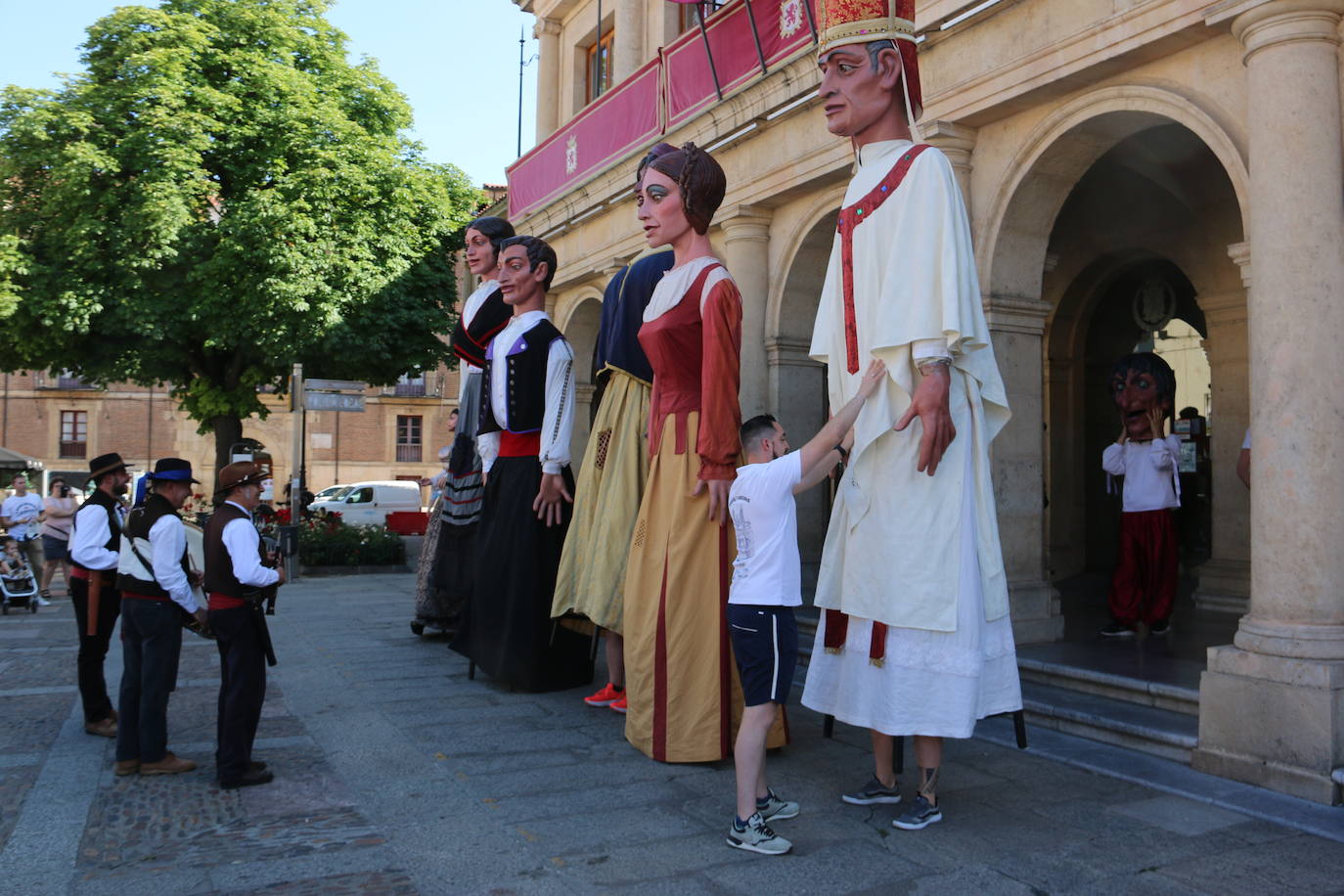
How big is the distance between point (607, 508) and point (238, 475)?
1.73 metres

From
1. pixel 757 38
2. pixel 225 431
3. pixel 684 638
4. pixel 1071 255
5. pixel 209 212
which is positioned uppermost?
pixel 209 212

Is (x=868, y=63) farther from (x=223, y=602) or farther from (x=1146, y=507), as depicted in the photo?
(x=1146, y=507)

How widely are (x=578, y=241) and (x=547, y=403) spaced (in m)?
7.62

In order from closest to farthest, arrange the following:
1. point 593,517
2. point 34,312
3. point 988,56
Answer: point 593,517 → point 988,56 → point 34,312

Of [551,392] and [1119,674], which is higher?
[551,392]

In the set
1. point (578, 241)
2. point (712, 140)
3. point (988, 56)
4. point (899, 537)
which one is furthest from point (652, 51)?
point (899, 537)

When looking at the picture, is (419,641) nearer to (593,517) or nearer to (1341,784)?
(593,517)

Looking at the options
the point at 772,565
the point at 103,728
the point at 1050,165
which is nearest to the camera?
the point at 772,565

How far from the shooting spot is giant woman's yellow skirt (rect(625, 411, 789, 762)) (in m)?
4.49

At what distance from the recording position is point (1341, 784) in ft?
13.3

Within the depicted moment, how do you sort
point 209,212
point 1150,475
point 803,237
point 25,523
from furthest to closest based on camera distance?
point 209,212, point 25,523, point 803,237, point 1150,475

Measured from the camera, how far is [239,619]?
4.44m

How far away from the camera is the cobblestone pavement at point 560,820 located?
3230 mm

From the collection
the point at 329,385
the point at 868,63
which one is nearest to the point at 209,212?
the point at 329,385
